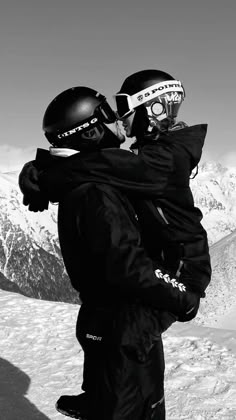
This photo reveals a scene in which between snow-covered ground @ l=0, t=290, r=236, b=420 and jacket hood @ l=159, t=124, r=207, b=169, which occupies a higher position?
jacket hood @ l=159, t=124, r=207, b=169

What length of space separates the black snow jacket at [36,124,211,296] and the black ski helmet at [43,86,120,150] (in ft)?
0.52

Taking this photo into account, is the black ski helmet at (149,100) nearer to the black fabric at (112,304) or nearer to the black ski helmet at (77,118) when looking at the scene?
the black ski helmet at (77,118)

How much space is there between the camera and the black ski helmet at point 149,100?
3.31 meters

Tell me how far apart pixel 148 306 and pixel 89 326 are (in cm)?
42

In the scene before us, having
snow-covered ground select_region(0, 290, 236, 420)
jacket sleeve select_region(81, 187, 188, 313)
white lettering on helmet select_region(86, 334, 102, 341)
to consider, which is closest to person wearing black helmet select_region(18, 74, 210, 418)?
jacket sleeve select_region(81, 187, 188, 313)

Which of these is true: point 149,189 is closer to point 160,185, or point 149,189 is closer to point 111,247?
point 160,185

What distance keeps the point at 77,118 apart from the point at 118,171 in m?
0.47

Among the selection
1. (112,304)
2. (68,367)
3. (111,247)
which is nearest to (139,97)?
(111,247)

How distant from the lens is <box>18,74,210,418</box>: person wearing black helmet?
9.80 feet

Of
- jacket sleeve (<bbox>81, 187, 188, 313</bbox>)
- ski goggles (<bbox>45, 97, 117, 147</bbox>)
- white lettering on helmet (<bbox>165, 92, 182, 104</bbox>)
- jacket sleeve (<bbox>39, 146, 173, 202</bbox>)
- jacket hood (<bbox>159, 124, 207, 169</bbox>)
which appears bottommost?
jacket sleeve (<bbox>81, 187, 188, 313</bbox>)

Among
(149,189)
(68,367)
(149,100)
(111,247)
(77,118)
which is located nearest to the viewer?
(111,247)

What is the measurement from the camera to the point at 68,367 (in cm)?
848

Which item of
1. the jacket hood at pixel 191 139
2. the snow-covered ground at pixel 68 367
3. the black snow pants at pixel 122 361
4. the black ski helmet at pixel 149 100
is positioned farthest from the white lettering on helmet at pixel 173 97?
the snow-covered ground at pixel 68 367

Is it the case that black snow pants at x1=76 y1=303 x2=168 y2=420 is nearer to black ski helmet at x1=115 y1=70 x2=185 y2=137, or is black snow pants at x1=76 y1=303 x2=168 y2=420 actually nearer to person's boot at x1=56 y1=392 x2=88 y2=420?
person's boot at x1=56 y1=392 x2=88 y2=420
